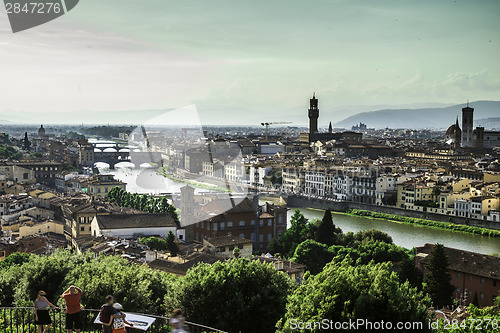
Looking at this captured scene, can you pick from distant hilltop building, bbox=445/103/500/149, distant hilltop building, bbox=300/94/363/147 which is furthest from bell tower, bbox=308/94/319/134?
distant hilltop building, bbox=445/103/500/149

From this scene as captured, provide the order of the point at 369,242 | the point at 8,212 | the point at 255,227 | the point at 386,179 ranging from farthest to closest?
the point at 386,179, the point at 8,212, the point at 255,227, the point at 369,242

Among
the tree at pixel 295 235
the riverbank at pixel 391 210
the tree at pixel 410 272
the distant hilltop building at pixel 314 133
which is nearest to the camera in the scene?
the tree at pixel 410 272

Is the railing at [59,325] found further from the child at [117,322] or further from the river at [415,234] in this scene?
the river at [415,234]

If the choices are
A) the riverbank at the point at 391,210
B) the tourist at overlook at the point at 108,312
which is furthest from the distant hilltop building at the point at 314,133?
the tourist at overlook at the point at 108,312

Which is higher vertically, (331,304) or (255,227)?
(331,304)

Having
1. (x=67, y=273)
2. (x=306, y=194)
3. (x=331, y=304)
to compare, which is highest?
(x=331, y=304)

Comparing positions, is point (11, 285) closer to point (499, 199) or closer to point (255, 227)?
point (255, 227)

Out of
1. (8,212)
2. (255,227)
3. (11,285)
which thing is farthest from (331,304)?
(8,212)
